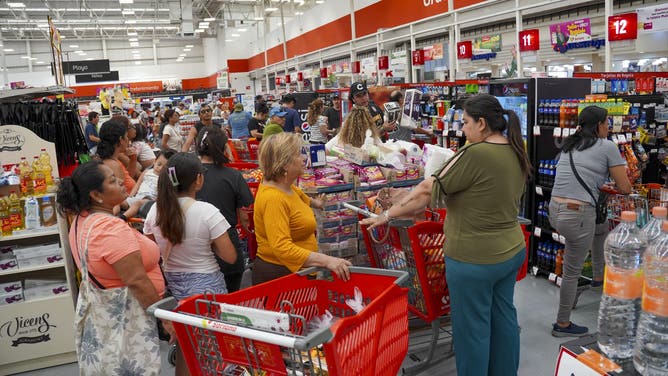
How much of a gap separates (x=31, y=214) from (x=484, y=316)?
3387mm

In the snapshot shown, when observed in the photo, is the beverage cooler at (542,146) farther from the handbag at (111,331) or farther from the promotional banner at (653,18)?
the handbag at (111,331)

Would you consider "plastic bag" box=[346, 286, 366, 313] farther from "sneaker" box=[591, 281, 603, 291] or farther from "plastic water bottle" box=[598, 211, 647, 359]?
"sneaker" box=[591, 281, 603, 291]

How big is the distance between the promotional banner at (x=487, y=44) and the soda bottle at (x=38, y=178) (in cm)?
897

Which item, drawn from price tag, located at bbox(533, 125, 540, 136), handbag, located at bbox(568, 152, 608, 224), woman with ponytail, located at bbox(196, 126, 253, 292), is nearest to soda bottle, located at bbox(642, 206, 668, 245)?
handbag, located at bbox(568, 152, 608, 224)

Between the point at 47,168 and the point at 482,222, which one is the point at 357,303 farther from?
the point at 47,168

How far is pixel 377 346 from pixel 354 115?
9.81ft

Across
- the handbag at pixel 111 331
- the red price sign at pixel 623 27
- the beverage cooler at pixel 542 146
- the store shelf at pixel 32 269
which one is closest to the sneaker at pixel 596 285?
the beverage cooler at pixel 542 146

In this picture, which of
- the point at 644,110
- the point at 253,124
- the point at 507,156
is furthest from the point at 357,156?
the point at 253,124

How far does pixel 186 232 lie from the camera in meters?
2.62

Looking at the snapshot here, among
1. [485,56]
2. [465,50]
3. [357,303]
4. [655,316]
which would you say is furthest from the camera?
[485,56]

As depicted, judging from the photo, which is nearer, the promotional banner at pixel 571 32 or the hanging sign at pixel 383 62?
the promotional banner at pixel 571 32

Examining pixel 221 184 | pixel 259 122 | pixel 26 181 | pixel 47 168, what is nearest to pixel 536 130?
pixel 221 184

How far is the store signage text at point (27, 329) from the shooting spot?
3.84 m

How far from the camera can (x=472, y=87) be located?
6289 millimetres
